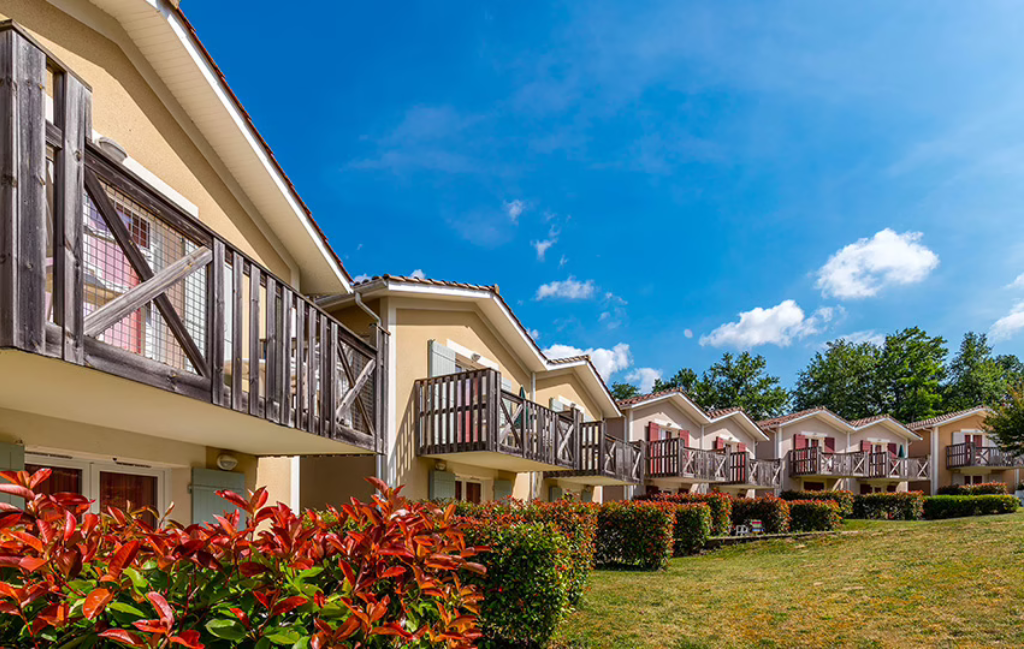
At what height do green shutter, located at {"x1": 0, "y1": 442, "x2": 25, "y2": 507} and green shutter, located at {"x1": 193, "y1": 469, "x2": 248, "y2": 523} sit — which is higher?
green shutter, located at {"x1": 0, "y1": 442, "x2": 25, "y2": 507}

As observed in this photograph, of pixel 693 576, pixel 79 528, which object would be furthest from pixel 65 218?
pixel 693 576

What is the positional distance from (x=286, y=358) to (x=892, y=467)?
39.3m

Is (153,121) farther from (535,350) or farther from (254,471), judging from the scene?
(535,350)

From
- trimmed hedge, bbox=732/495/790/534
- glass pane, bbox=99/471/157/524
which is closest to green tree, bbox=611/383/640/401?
trimmed hedge, bbox=732/495/790/534

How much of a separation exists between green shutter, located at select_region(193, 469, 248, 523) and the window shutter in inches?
255

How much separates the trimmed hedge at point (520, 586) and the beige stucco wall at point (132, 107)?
502cm

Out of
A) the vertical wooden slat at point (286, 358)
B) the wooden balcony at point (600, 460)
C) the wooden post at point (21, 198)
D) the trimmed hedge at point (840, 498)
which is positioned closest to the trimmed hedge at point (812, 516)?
the trimmed hedge at point (840, 498)

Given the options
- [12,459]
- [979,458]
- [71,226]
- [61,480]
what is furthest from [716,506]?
[979,458]

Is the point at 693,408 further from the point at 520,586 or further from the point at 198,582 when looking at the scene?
the point at 198,582

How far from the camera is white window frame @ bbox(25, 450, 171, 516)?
6578 millimetres

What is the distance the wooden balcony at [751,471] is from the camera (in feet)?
102

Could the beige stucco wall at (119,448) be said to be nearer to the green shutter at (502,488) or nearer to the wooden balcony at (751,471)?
the green shutter at (502,488)

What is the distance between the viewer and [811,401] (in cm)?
5841

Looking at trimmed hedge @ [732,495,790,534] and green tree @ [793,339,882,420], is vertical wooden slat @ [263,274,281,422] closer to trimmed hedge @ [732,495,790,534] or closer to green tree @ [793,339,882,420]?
trimmed hedge @ [732,495,790,534]
